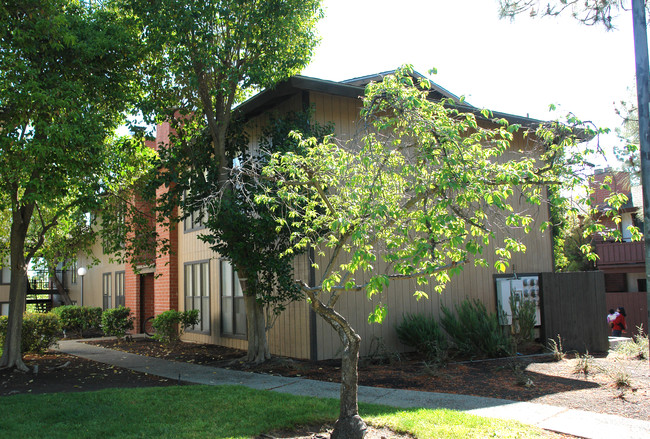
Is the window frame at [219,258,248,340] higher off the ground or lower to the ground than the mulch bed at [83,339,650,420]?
higher

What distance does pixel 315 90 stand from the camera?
11.5 metres

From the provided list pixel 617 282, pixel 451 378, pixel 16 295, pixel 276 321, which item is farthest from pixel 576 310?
pixel 617 282

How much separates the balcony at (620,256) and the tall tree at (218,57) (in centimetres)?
1951

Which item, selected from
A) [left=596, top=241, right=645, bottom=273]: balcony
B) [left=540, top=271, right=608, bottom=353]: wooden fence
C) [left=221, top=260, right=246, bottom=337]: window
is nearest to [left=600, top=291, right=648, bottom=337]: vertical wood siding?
[left=596, top=241, right=645, bottom=273]: balcony

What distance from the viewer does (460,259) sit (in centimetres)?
605

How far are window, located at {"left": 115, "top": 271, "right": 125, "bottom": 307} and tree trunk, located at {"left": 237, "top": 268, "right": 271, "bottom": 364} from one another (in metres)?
12.1

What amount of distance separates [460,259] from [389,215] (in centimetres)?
→ 109

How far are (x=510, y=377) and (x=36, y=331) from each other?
11.0m

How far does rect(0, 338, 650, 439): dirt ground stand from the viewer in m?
7.62

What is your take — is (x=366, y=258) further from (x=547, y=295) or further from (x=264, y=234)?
(x=547, y=295)

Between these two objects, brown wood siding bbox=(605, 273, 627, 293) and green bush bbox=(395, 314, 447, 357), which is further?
brown wood siding bbox=(605, 273, 627, 293)

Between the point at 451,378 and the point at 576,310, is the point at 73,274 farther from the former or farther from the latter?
the point at 576,310

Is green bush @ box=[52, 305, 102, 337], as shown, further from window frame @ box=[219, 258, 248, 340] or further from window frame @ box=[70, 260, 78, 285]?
window frame @ box=[219, 258, 248, 340]

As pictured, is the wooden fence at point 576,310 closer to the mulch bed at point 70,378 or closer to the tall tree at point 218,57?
the tall tree at point 218,57
